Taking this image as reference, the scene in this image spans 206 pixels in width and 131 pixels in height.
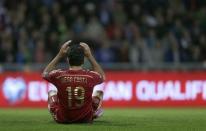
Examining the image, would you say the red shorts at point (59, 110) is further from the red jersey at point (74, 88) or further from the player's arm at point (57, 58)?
the player's arm at point (57, 58)

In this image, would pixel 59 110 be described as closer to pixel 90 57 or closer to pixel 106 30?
pixel 90 57

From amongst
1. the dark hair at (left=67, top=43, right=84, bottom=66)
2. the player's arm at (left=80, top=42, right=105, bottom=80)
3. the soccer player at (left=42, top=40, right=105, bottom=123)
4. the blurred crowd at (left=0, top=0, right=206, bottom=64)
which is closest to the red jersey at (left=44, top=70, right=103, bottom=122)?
the soccer player at (left=42, top=40, right=105, bottom=123)

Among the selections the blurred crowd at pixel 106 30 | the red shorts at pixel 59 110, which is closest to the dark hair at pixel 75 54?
the red shorts at pixel 59 110

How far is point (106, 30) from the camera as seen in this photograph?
24.4 meters

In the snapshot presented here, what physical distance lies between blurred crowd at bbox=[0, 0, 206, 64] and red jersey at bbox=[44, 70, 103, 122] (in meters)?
11.0

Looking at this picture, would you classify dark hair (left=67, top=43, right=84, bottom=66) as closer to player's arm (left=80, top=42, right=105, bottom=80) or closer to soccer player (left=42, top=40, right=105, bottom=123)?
soccer player (left=42, top=40, right=105, bottom=123)

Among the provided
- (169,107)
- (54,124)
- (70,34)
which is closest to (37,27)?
(70,34)

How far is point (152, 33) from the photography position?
78.9 feet

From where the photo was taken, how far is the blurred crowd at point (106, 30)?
23.4m

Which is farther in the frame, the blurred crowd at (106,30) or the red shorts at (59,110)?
the blurred crowd at (106,30)

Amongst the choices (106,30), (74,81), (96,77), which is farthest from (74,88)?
(106,30)

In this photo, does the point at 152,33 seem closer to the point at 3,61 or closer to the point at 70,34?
the point at 70,34

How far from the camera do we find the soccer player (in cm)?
1180

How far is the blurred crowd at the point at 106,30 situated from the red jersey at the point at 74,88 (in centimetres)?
1100
